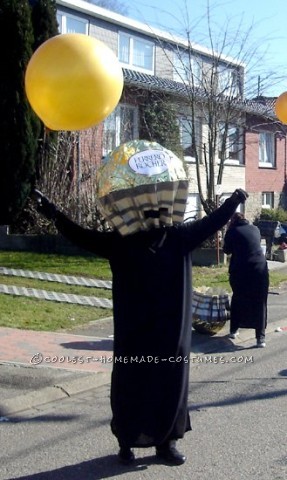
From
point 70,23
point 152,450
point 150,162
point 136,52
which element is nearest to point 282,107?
point 150,162

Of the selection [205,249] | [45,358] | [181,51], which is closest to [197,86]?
[181,51]

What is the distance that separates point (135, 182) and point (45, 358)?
3.62 metres

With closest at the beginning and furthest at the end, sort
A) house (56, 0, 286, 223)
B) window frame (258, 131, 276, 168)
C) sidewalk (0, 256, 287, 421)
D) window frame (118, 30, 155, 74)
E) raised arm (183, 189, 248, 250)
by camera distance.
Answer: raised arm (183, 189, 248, 250) < sidewalk (0, 256, 287, 421) < house (56, 0, 286, 223) < window frame (118, 30, 155, 74) < window frame (258, 131, 276, 168)

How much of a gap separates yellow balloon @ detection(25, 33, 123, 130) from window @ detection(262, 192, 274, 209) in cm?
Answer: 2401

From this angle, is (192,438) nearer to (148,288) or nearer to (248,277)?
(148,288)

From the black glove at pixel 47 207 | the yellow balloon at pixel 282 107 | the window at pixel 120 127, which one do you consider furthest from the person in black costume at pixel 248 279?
the window at pixel 120 127

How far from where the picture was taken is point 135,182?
4.56 metres

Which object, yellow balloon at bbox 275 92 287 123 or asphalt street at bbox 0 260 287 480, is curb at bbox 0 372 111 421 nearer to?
asphalt street at bbox 0 260 287 480

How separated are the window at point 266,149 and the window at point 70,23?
9732 mm

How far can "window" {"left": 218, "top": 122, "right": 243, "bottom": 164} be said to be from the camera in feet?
62.6

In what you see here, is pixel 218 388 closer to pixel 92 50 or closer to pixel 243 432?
pixel 243 432

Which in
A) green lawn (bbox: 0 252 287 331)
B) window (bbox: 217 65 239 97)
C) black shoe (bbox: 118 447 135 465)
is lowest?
black shoe (bbox: 118 447 135 465)

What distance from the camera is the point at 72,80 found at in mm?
4633

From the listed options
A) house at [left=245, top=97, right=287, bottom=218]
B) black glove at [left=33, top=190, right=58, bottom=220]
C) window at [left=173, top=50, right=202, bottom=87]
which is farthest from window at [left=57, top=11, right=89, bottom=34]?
black glove at [left=33, top=190, right=58, bottom=220]
